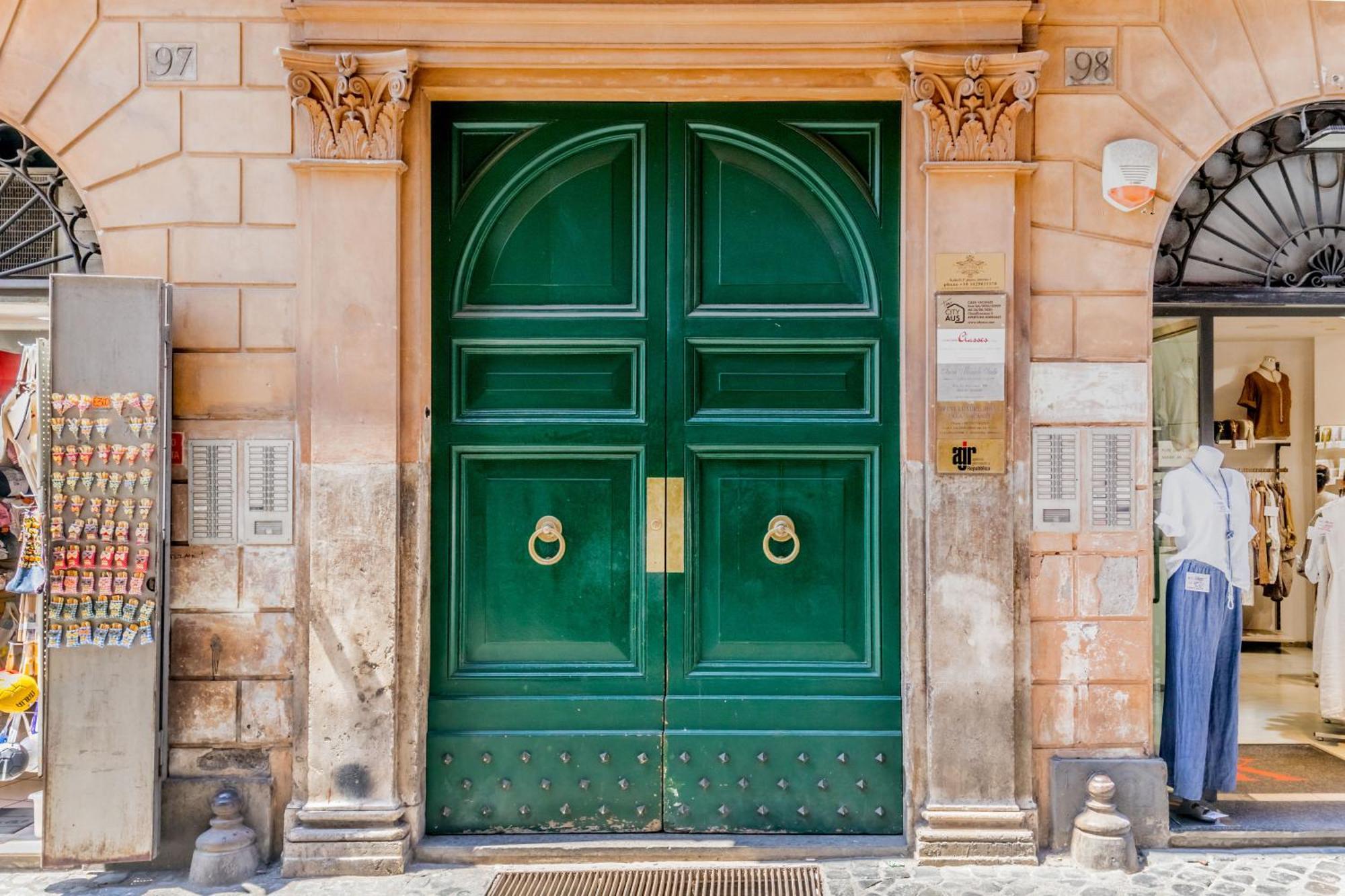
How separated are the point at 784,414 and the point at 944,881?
2.15 meters

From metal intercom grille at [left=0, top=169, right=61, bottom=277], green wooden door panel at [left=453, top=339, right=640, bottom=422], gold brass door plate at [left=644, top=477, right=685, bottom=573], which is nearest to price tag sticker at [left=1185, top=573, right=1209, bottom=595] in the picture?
gold brass door plate at [left=644, top=477, right=685, bottom=573]

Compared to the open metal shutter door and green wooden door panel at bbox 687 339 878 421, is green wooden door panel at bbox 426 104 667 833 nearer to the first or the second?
green wooden door panel at bbox 687 339 878 421

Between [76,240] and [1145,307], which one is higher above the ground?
[76,240]

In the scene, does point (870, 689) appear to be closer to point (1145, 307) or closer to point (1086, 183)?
point (1145, 307)

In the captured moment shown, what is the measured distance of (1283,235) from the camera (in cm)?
480

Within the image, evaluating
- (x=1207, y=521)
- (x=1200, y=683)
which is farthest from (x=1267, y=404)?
(x=1200, y=683)

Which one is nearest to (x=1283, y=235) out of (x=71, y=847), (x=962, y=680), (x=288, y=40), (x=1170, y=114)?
(x=1170, y=114)

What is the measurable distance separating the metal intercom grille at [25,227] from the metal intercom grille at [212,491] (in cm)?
122

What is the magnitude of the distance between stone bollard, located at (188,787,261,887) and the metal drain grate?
42.5 inches

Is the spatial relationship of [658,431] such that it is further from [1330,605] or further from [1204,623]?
[1330,605]

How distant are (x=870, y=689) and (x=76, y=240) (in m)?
4.30

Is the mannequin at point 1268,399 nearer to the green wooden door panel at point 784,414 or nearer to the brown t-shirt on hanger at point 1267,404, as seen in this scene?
the brown t-shirt on hanger at point 1267,404

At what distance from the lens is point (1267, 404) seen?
251 inches

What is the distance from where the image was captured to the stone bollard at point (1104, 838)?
4.26m
